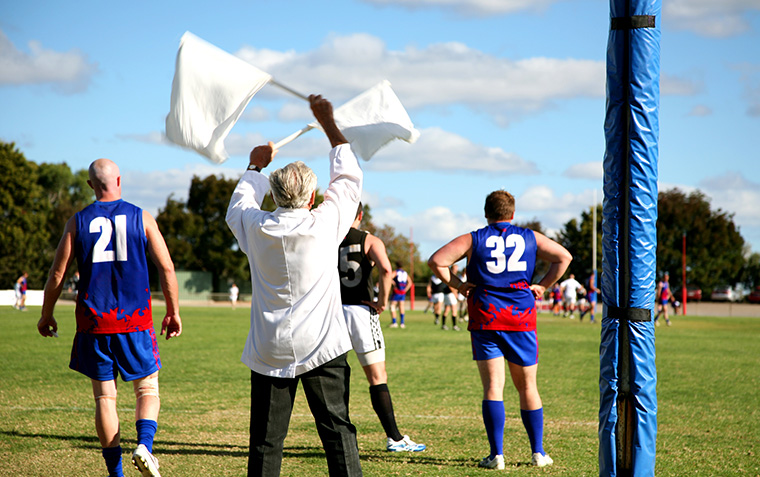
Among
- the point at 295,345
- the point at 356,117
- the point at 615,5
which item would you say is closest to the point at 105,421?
the point at 295,345

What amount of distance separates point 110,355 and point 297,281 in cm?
180

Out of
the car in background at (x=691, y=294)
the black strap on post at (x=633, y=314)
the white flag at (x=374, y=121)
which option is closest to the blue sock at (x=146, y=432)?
the white flag at (x=374, y=121)

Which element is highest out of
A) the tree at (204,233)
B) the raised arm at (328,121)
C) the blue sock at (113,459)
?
the tree at (204,233)

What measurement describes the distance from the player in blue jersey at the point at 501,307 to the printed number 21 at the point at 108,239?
2.37m

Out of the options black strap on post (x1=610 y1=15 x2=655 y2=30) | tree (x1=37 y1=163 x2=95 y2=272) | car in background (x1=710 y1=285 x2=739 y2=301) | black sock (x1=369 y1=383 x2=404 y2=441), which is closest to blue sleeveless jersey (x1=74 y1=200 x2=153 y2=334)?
black sock (x1=369 y1=383 x2=404 y2=441)

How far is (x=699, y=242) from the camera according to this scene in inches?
2655

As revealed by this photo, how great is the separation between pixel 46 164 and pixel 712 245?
229 ft

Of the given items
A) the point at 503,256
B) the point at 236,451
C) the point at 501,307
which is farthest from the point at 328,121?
the point at 236,451

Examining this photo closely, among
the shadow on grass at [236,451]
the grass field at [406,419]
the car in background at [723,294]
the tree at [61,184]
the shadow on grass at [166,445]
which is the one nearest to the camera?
the grass field at [406,419]

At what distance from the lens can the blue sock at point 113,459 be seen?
478cm

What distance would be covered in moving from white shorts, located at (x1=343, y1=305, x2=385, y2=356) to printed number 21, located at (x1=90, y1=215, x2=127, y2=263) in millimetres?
2187

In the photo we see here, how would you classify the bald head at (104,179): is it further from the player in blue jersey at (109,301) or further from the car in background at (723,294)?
the car in background at (723,294)

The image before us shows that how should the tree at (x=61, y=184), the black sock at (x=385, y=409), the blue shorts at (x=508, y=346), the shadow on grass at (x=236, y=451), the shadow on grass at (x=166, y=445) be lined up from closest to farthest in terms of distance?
the blue shorts at (x=508, y=346)
the shadow on grass at (x=236, y=451)
the shadow on grass at (x=166, y=445)
the black sock at (x=385, y=409)
the tree at (x=61, y=184)

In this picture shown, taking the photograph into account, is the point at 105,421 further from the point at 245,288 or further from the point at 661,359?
the point at 245,288
